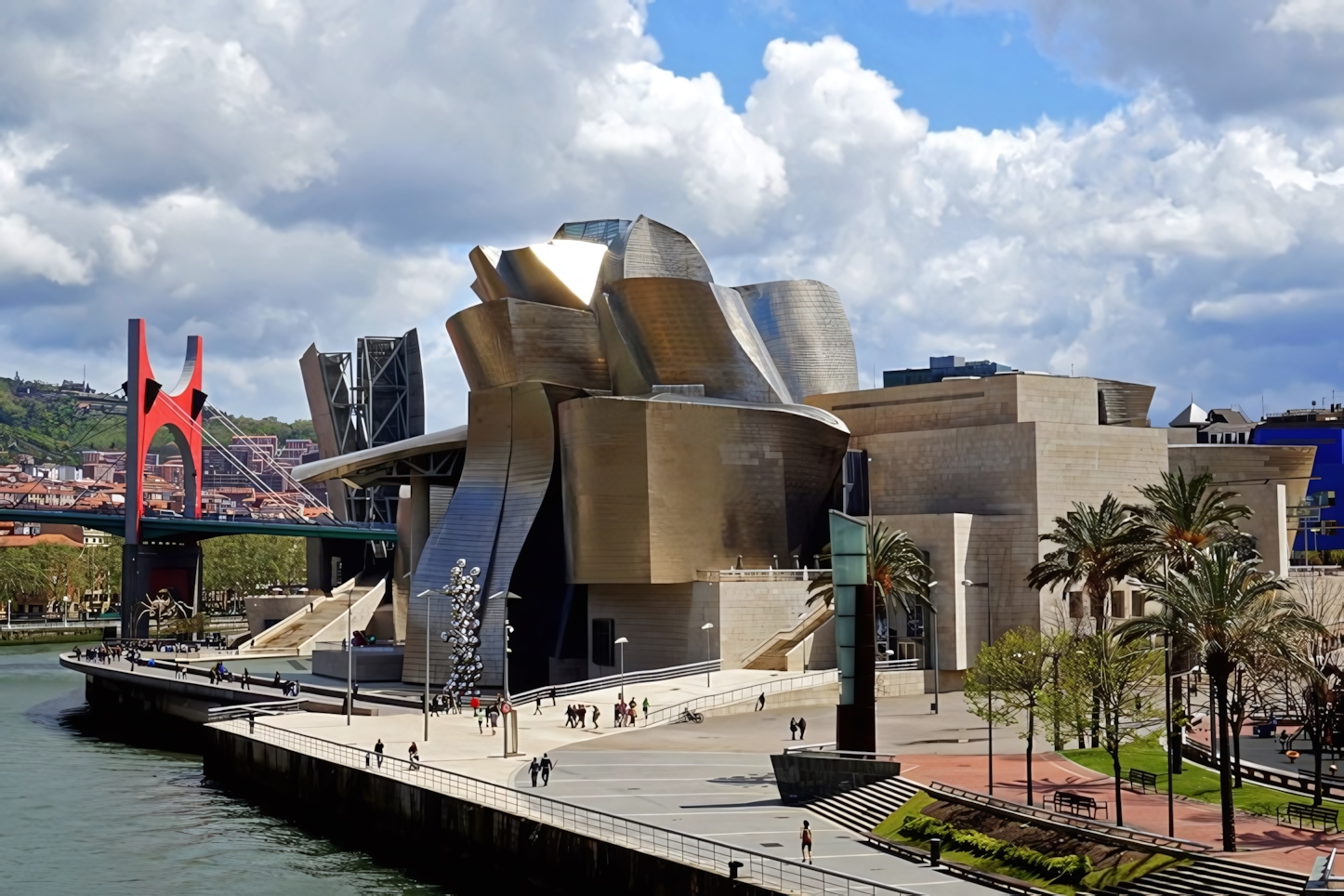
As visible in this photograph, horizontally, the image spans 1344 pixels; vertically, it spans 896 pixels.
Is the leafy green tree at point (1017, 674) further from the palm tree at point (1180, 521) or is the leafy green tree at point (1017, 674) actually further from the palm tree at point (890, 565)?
the palm tree at point (1180, 521)

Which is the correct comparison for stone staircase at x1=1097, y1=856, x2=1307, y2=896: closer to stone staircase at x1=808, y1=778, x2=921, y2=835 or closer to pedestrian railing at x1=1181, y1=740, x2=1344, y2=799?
stone staircase at x1=808, y1=778, x2=921, y2=835

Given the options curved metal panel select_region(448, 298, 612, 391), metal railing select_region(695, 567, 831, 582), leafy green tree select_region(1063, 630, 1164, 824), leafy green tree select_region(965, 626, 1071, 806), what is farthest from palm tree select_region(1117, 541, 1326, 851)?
curved metal panel select_region(448, 298, 612, 391)

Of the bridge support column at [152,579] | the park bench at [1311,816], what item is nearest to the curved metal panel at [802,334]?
the park bench at [1311,816]

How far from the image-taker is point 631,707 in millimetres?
48781

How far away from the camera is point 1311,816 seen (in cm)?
2892

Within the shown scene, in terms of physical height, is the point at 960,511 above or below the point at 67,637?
above

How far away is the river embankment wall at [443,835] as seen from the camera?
28.8 metres

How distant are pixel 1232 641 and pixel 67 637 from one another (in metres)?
111

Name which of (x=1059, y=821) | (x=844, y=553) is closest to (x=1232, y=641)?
(x=1059, y=821)

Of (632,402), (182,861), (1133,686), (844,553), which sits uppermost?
(632,402)

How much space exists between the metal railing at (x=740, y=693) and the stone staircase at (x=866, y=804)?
15.1m

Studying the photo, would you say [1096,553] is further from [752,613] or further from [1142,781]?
[752,613]

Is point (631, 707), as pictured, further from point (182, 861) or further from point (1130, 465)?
point (1130, 465)

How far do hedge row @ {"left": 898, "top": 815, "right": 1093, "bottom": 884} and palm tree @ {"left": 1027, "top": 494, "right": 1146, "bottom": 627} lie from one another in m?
14.7
